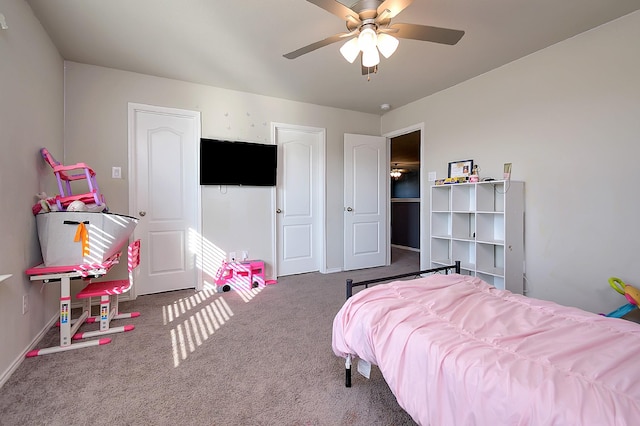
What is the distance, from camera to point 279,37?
8.18 feet

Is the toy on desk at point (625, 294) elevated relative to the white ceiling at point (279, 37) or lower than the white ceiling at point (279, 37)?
lower

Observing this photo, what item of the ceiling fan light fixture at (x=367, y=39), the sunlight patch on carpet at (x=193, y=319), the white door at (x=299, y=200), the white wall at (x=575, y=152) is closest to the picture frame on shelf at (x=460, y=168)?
the white wall at (x=575, y=152)

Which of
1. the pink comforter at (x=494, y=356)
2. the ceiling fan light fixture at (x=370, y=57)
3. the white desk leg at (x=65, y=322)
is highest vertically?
the ceiling fan light fixture at (x=370, y=57)

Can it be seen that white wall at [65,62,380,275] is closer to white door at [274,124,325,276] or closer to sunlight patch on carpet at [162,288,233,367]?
white door at [274,124,325,276]

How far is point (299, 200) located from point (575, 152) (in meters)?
3.08

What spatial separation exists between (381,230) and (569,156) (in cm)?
260

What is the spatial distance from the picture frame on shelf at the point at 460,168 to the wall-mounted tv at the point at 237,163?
2.31 m

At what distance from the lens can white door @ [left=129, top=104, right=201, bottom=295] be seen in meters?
3.25

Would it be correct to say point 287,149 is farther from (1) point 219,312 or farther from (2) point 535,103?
(2) point 535,103

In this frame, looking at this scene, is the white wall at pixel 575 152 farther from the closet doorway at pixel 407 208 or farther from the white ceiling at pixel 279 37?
the closet doorway at pixel 407 208

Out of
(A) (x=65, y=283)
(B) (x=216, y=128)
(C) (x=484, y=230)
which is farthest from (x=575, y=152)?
(A) (x=65, y=283)

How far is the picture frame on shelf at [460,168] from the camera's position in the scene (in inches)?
133

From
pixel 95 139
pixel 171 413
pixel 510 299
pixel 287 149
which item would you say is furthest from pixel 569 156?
pixel 95 139

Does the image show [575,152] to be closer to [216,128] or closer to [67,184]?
[216,128]
